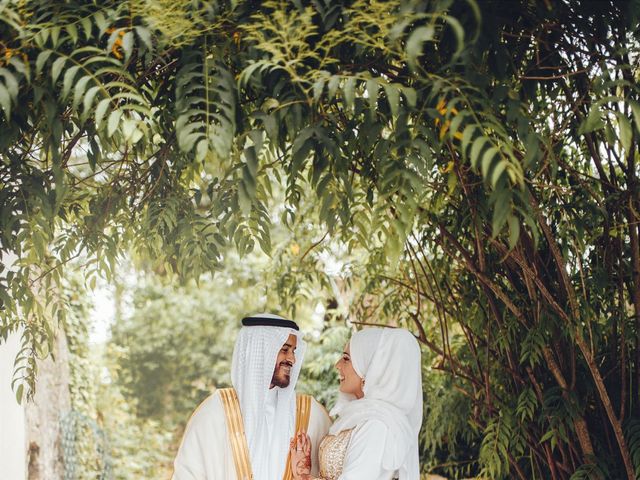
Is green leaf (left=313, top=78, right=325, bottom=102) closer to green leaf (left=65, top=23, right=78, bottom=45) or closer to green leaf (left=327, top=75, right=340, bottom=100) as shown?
green leaf (left=327, top=75, right=340, bottom=100)

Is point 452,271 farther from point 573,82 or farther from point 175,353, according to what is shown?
point 175,353

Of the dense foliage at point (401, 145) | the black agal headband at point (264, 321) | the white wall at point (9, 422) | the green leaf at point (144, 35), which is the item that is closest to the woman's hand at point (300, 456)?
the black agal headband at point (264, 321)

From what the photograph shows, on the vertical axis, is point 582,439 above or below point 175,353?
below

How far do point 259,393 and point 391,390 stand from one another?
0.54 metres

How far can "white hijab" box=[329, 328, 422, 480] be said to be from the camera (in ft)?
9.93

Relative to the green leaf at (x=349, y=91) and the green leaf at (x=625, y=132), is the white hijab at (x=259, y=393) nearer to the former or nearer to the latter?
the green leaf at (x=349, y=91)

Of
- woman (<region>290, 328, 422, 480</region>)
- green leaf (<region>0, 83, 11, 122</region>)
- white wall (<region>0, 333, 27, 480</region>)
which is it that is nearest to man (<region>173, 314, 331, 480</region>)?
woman (<region>290, 328, 422, 480</region>)

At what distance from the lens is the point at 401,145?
2.31 meters

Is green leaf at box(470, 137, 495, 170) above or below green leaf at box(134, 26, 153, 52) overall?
below

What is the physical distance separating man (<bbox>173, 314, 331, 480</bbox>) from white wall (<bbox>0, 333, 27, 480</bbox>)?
2025 millimetres

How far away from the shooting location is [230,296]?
1220 cm

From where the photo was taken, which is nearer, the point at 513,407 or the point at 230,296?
the point at 513,407

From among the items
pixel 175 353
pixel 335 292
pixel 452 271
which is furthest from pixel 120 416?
pixel 452 271

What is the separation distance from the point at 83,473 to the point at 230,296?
182 inches
